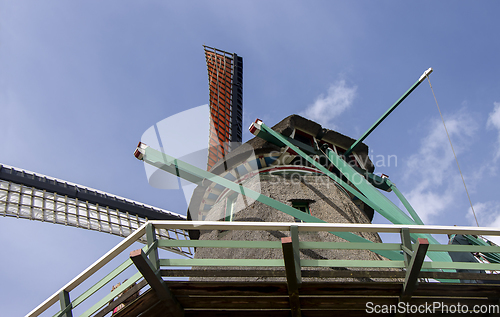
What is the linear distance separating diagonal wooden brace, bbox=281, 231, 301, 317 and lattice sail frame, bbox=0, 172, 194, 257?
9.83m

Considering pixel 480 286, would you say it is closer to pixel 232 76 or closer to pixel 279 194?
pixel 279 194

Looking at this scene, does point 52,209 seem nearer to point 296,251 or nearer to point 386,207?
point 386,207

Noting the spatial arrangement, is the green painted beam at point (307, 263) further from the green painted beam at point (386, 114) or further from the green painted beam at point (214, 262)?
the green painted beam at point (386, 114)

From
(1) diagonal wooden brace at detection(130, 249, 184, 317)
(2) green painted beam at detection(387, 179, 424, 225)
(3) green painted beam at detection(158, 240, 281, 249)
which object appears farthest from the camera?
(2) green painted beam at detection(387, 179, 424, 225)

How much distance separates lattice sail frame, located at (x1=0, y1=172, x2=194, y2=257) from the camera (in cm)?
1324

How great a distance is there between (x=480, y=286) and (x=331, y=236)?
2676mm

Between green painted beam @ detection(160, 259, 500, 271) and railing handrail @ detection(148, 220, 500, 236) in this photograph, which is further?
railing handrail @ detection(148, 220, 500, 236)

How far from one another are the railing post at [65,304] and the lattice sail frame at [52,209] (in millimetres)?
9455

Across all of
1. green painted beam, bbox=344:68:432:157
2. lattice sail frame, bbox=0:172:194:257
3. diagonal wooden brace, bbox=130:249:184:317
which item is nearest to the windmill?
green painted beam, bbox=344:68:432:157

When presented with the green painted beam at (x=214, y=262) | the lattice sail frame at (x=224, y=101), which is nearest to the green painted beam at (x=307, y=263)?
the green painted beam at (x=214, y=262)

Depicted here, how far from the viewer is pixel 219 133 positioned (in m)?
12.7

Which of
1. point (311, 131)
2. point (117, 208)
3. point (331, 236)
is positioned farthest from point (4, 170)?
point (331, 236)

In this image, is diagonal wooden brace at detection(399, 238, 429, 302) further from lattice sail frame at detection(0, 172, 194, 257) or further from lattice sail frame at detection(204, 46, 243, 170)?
lattice sail frame at detection(0, 172, 194, 257)

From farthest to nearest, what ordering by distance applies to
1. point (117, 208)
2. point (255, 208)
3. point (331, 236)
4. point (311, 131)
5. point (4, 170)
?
point (117, 208), point (4, 170), point (311, 131), point (255, 208), point (331, 236)
